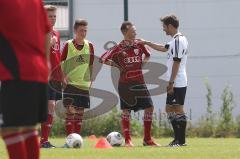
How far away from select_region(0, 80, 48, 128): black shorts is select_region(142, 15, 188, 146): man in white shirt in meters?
6.59

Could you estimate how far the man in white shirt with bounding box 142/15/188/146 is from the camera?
11789 millimetres

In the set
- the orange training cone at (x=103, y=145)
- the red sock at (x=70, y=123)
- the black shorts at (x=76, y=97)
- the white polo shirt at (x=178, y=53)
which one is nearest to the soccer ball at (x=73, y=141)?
the orange training cone at (x=103, y=145)

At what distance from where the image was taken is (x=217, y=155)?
9469mm

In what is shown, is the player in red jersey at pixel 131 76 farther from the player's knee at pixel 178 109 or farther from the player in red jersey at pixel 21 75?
the player in red jersey at pixel 21 75

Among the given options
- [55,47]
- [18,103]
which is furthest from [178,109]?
[18,103]

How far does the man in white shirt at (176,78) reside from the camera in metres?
11.8

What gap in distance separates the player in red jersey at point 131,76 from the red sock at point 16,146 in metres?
7.03

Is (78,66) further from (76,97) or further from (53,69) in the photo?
(53,69)

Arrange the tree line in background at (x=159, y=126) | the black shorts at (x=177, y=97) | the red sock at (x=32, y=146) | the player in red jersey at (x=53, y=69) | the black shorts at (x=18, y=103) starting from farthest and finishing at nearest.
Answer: the tree line in background at (x=159, y=126) → the black shorts at (x=177, y=97) → the player in red jersey at (x=53, y=69) → the red sock at (x=32, y=146) → the black shorts at (x=18, y=103)

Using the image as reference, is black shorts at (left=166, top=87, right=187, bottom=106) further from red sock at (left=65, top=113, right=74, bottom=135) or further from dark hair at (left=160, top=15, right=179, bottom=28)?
red sock at (left=65, top=113, right=74, bottom=135)

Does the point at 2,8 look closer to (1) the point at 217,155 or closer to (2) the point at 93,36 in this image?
(1) the point at 217,155

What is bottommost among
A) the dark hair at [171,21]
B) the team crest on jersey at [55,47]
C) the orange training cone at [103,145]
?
the orange training cone at [103,145]

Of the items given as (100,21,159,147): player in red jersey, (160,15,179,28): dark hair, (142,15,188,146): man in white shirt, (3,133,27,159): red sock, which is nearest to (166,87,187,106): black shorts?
(142,15,188,146): man in white shirt

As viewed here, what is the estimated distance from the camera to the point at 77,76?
12977mm
